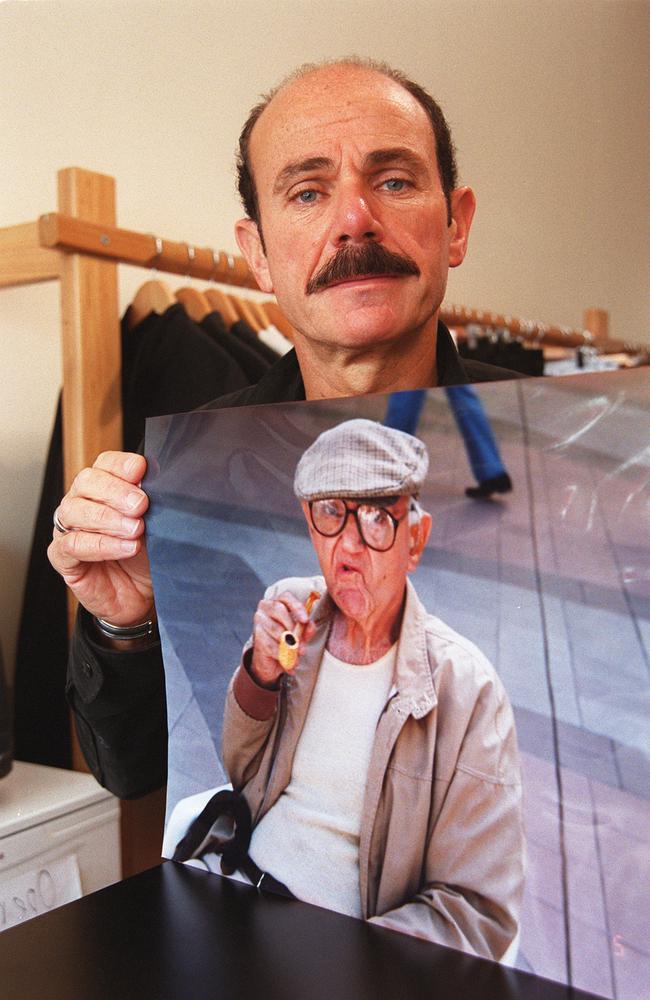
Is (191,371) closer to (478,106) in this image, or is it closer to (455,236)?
(455,236)

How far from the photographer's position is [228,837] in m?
0.63

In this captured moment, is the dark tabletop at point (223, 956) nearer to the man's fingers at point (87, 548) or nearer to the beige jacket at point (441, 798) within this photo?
the beige jacket at point (441, 798)

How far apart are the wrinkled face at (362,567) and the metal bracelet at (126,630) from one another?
33cm

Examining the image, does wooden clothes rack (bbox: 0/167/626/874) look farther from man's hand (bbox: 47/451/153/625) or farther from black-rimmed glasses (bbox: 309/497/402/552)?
black-rimmed glasses (bbox: 309/497/402/552)

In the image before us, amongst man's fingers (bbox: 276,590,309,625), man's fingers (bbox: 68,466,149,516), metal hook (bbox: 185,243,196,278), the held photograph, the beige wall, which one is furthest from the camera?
the beige wall

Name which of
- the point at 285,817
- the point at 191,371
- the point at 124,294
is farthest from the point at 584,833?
the point at 124,294

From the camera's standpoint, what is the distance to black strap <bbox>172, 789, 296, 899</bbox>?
0.61 m

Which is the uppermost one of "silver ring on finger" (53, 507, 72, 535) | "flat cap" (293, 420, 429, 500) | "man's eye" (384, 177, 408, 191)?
"man's eye" (384, 177, 408, 191)

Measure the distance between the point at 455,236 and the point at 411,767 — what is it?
54 centimetres

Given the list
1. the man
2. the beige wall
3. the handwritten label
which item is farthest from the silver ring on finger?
the beige wall

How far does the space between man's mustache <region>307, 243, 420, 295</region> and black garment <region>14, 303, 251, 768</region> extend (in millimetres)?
522

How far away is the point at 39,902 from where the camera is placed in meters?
1.01

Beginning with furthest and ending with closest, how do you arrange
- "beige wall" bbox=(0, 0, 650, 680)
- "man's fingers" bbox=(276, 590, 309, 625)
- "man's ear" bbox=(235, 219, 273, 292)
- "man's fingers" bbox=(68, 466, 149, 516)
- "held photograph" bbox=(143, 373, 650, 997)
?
1. "beige wall" bbox=(0, 0, 650, 680)
2. "man's ear" bbox=(235, 219, 273, 292)
3. "man's fingers" bbox=(68, 466, 149, 516)
4. "man's fingers" bbox=(276, 590, 309, 625)
5. "held photograph" bbox=(143, 373, 650, 997)

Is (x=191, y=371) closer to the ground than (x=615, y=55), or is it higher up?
closer to the ground
